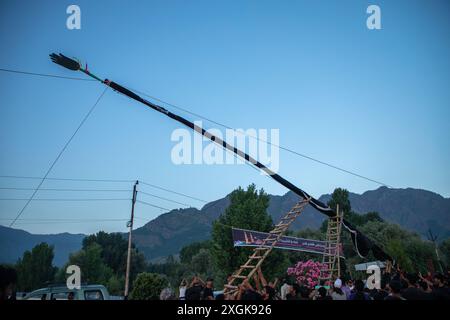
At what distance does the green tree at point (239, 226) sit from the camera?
3453cm

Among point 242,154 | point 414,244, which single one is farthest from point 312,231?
point 242,154

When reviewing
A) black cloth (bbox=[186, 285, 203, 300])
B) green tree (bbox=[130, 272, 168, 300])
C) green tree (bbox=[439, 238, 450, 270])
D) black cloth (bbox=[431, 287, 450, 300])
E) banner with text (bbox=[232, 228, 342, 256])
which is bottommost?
green tree (bbox=[130, 272, 168, 300])

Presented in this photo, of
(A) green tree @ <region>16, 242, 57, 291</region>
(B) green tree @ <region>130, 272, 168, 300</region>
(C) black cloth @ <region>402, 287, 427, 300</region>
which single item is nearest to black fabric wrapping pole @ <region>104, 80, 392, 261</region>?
(C) black cloth @ <region>402, 287, 427, 300</region>

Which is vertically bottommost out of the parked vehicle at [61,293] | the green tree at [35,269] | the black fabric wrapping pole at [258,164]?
the green tree at [35,269]

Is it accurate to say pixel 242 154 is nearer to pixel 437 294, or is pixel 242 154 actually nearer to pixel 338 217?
pixel 338 217

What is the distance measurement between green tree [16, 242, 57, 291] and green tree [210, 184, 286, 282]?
187ft

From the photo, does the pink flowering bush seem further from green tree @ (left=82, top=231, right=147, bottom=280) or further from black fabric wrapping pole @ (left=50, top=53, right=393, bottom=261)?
green tree @ (left=82, top=231, right=147, bottom=280)

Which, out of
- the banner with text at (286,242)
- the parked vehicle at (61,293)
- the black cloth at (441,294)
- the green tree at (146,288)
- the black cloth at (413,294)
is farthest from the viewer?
the green tree at (146,288)

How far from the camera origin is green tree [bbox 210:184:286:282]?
113 ft

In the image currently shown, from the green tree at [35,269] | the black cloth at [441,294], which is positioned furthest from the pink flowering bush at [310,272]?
the green tree at [35,269]

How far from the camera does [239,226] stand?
36.8 meters

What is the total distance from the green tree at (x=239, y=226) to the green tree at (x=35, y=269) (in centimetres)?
5700

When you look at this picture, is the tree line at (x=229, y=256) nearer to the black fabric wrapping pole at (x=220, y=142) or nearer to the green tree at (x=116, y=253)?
the green tree at (x=116, y=253)
